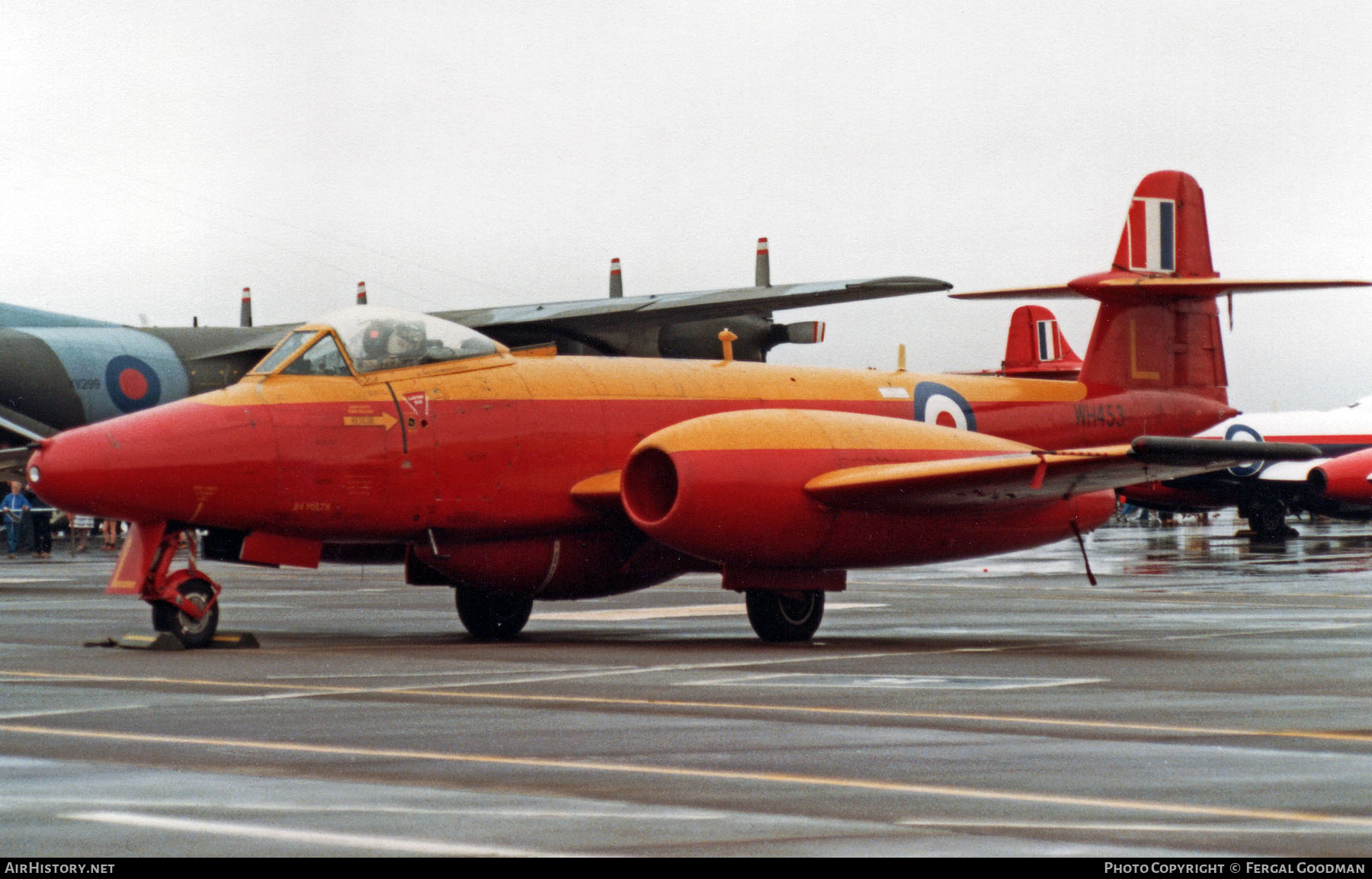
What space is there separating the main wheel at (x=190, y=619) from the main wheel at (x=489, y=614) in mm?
2605

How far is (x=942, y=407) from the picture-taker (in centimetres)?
1725

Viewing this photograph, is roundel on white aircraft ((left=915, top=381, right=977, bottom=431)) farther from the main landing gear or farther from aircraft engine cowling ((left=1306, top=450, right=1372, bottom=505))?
aircraft engine cowling ((left=1306, top=450, right=1372, bottom=505))

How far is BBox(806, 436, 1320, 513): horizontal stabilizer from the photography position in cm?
1298

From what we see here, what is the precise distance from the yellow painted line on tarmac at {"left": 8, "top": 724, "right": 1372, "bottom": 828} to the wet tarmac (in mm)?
24

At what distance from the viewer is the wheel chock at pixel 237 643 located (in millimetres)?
13672

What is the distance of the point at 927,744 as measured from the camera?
25.4ft

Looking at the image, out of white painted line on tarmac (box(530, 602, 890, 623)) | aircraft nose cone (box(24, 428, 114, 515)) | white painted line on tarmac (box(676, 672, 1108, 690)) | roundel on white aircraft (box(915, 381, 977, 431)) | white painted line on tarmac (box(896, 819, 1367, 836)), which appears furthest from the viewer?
white painted line on tarmac (box(530, 602, 890, 623))

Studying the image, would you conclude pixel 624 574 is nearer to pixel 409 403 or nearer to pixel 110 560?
pixel 409 403

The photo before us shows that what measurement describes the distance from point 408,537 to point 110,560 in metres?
23.1

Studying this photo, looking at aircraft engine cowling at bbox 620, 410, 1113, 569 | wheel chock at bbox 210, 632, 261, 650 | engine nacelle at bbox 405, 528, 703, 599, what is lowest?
wheel chock at bbox 210, 632, 261, 650

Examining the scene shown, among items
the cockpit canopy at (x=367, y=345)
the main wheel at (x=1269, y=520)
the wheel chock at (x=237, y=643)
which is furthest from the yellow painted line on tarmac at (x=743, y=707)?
the main wheel at (x=1269, y=520)

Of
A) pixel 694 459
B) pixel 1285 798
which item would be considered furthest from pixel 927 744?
pixel 694 459

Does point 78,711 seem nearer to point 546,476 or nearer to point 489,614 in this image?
point 546,476

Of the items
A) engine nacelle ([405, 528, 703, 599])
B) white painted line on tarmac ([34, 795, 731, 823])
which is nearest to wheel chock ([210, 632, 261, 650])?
engine nacelle ([405, 528, 703, 599])
